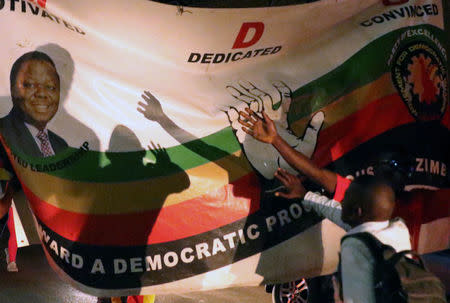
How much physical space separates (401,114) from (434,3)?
98 cm

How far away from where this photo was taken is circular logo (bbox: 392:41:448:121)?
183 inches

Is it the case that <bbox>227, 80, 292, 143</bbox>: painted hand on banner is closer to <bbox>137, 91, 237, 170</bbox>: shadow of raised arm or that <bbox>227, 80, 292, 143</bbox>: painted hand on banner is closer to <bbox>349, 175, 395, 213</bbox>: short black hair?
<bbox>137, 91, 237, 170</bbox>: shadow of raised arm

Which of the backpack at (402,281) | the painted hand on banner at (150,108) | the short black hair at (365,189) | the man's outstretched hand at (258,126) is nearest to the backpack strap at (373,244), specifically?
the backpack at (402,281)

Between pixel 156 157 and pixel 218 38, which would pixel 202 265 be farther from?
pixel 218 38

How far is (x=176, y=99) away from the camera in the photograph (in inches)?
171

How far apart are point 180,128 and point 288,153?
0.78m

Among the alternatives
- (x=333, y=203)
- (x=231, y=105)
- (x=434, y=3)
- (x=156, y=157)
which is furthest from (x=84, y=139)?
(x=434, y=3)

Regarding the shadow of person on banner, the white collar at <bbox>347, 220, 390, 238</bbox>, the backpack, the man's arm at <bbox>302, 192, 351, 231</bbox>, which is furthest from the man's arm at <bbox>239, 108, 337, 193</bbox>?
the backpack

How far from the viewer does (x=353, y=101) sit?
4562 mm

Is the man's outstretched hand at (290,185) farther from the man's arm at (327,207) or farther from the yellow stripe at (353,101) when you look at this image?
the yellow stripe at (353,101)

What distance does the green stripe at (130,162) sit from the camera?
426 cm

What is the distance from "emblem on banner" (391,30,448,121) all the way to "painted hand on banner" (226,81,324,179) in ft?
2.34

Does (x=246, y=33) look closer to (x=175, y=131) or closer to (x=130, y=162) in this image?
(x=175, y=131)

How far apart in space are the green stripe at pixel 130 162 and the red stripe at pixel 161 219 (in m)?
0.24
